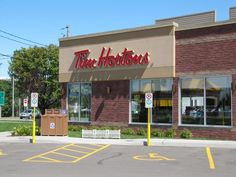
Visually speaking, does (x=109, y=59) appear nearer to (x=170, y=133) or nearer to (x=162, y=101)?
(x=162, y=101)

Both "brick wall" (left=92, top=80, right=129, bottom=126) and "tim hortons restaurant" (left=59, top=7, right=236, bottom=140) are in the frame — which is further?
"brick wall" (left=92, top=80, right=129, bottom=126)

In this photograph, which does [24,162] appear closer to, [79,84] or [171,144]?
[171,144]

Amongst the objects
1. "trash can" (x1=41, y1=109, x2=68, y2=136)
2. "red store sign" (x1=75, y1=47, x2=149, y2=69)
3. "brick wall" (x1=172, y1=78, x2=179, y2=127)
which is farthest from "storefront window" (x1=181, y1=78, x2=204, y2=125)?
"trash can" (x1=41, y1=109, x2=68, y2=136)

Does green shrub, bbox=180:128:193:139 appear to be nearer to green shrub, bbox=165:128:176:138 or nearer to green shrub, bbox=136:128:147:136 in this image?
green shrub, bbox=165:128:176:138

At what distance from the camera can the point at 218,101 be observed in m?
21.3

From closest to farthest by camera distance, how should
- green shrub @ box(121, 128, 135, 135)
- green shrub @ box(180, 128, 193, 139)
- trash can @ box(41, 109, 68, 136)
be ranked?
green shrub @ box(180, 128, 193, 139) < trash can @ box(41, 109, 68, 136) < green shrub @ box(121, 128, 135, 135)

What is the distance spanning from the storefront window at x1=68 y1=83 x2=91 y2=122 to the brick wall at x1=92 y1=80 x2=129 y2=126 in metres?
0.62

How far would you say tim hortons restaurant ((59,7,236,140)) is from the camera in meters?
21.2

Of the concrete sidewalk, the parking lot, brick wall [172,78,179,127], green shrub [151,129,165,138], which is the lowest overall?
the parking lot

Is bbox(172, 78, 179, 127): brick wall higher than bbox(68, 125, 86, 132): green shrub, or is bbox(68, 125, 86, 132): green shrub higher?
bbox(172, 78, 179, 127): brick wall

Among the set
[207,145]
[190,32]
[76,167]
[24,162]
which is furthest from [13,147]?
[190,32]

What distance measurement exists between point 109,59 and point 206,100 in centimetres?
637

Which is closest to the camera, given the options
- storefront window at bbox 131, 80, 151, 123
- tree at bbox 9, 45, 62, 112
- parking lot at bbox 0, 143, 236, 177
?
→ parking lot at bbox 0, 143, 236, 177

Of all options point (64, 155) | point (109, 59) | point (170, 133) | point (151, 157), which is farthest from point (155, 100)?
point (64, 155)
